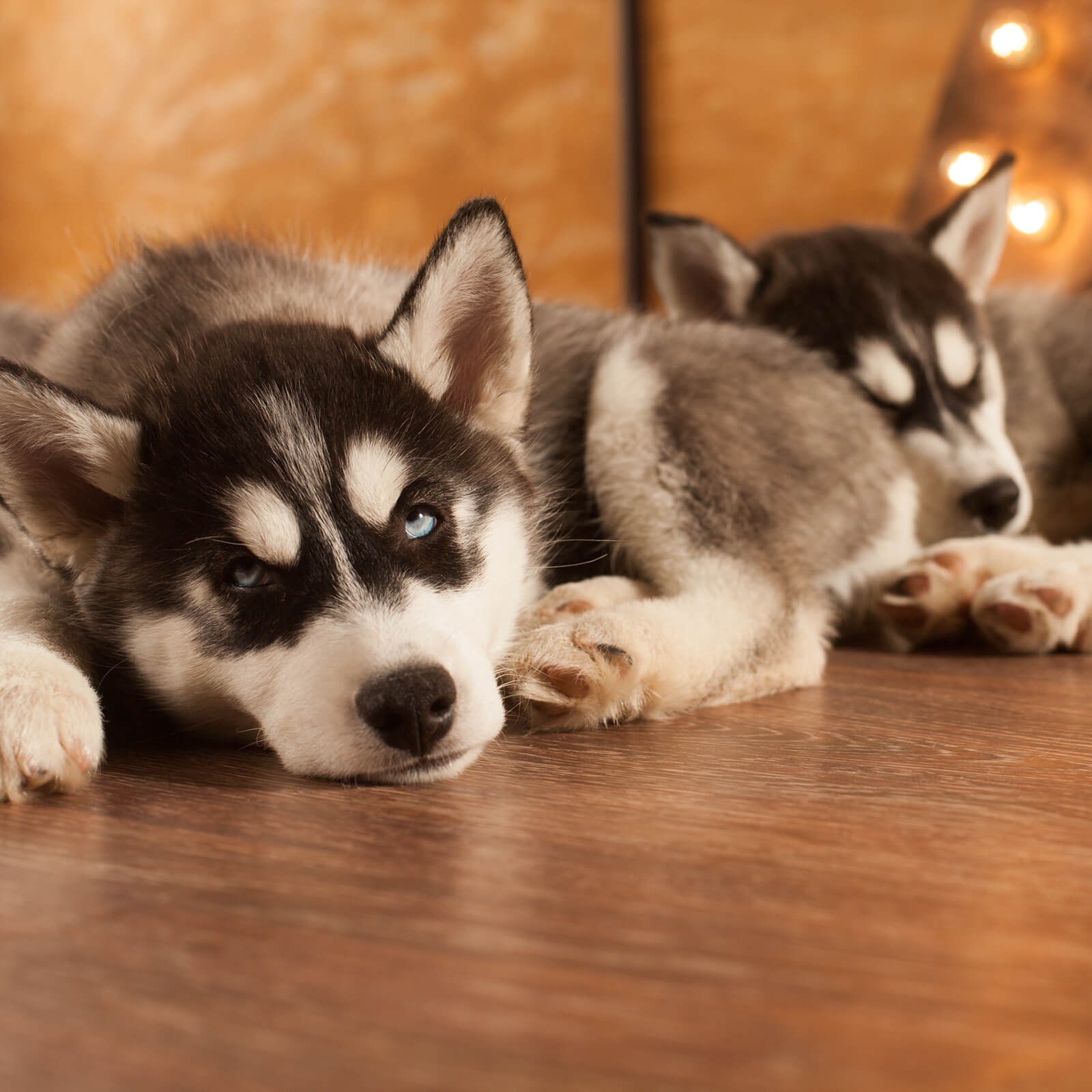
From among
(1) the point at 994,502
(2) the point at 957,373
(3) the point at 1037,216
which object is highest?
(3) the point at 1037,216

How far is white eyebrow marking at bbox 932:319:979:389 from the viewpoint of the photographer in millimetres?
2738

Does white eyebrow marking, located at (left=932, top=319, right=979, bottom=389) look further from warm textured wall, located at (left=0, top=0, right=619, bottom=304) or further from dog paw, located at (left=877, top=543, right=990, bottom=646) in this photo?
warm textured wall, located at (left=0, top=0, right=619, bottom=304)

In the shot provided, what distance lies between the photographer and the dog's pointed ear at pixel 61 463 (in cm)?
158

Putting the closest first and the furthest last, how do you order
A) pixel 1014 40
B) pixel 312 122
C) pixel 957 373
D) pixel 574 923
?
pixel 574 923
pixel 957 373
pixel 1014 40
pixel 312 122

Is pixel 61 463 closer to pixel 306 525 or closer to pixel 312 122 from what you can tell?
pixel 306 525

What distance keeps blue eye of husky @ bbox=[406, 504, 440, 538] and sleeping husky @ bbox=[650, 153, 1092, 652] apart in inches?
43.9

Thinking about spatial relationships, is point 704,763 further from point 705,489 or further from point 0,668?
point 0,668

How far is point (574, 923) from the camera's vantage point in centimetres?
104

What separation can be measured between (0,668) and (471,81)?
Result: 4541mm

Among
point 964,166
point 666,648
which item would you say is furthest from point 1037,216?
point 666,648

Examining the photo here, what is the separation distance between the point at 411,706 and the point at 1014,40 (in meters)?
3.76

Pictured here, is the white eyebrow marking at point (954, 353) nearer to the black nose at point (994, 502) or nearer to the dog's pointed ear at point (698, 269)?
the black nose at point (994, 502)

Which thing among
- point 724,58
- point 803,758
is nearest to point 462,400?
point 803,758

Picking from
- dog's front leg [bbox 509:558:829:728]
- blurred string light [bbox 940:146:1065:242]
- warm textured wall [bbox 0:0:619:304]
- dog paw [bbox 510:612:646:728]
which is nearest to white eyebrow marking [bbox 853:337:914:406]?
dog's front leg [bbox 509:558:829:728]
